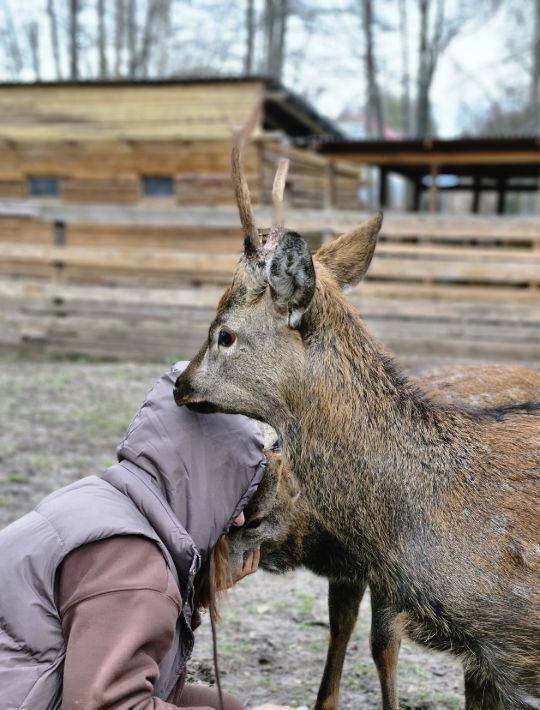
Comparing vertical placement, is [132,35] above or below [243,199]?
above

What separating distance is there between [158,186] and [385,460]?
571 inches

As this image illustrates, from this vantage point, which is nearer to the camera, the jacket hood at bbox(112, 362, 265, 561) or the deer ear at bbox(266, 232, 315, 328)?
the jacket hood at bbox(112, 362, 265, 561)

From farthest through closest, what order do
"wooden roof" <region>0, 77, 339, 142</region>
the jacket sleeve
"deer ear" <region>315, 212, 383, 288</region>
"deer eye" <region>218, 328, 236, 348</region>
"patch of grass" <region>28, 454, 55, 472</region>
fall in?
"wooden roof" <region>0, 77, 339, 142</region> → "patch of grass" <region>28, 454, 55, 472</region> → "deer ear" <region>315, 212, 383, 288</region> → "deer eye" <region>218, 328, 236, 348</region> → the jacket sleeve

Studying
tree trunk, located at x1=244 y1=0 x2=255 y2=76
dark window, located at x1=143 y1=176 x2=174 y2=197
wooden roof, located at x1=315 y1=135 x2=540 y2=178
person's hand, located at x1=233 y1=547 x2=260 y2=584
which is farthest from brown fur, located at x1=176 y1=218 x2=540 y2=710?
tree trunk, located at x1=244 y1=0 x2=255 y2=76

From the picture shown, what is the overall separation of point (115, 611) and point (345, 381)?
3.89ft

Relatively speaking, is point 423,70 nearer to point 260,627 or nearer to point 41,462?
point 41,462

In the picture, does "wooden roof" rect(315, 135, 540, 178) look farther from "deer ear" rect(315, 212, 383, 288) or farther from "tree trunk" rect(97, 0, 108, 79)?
"tree trunk" rect(97, 0, 108, 79)

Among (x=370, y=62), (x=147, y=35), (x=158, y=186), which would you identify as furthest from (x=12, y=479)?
(x=370, y=62)

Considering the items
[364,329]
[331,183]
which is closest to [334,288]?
[364,329]

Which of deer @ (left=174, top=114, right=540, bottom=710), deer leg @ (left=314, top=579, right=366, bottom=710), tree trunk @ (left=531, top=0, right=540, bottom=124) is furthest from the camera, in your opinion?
tree trunk @ (left=531, top=0, right=540, bottom=124)

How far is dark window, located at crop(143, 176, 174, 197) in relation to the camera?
16.6m

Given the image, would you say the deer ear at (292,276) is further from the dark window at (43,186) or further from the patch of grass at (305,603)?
the dark window at (43,186)

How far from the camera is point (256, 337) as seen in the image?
2.97m

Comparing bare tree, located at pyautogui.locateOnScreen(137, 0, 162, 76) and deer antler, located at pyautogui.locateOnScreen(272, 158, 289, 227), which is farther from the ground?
bare tree, located at pyautogui.locateOnScreen(137, 0, 162, 76)
